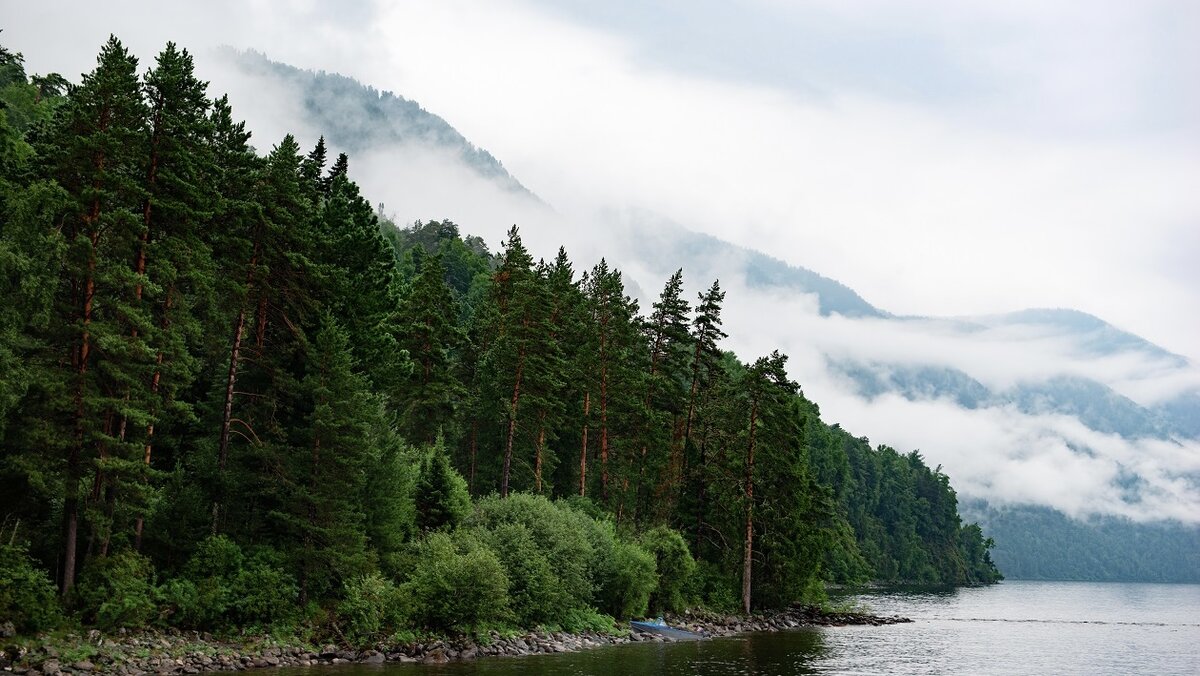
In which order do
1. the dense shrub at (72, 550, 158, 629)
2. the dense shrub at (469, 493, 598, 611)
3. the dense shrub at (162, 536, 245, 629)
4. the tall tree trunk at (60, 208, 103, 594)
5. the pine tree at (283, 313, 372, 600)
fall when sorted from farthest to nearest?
the dense shrub at (469, 493, 598, 611) < the pine tree at (283, 313, 372, 600) < the dense shrub at (162, 536, 245, 629) < the dense shrub at (72, 550, 158, 629) < the tall tree trunk at (60, 208, 103, 594)

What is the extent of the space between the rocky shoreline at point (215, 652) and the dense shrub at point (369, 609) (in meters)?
0.97

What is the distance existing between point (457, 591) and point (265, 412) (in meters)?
12.6

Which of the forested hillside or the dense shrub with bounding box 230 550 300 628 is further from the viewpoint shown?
the dense shrub with bounding box 230 550 300 628

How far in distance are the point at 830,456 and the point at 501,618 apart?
141 m

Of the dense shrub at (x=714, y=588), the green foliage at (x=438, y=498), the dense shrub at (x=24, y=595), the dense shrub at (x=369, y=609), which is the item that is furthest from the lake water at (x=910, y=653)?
the green foliage at (x=438, y=498)

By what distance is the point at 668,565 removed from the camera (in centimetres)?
5872

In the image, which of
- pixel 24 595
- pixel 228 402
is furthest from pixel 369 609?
pixel 24 595

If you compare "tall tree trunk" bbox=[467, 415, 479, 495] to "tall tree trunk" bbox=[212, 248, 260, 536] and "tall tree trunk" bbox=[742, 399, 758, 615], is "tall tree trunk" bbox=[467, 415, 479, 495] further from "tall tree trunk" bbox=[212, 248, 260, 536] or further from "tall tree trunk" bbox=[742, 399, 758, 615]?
"tall tree trunk" bbox=[212, 248, 260, 536]

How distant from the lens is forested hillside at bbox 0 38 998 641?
3122cm

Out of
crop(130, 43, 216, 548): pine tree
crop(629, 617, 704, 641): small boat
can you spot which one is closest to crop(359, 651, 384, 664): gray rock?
crop(130, 43, 216, 548): pine tree

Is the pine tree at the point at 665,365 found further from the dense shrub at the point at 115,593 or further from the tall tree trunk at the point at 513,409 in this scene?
the dense shrub at the point at 115,593

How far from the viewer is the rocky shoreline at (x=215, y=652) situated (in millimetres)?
28297

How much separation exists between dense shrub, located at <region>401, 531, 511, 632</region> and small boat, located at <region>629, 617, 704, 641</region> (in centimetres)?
1338

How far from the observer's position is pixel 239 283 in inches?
1501
